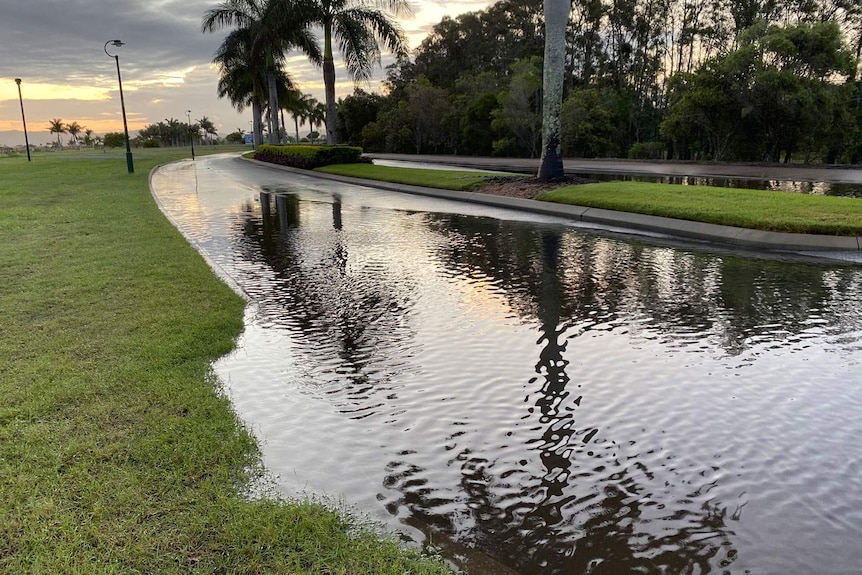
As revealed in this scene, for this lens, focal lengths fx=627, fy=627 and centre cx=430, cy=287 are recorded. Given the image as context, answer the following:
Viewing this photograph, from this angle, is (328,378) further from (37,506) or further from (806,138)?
(806,138)

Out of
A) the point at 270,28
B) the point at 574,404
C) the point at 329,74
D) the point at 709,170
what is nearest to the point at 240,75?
the point at 270,28

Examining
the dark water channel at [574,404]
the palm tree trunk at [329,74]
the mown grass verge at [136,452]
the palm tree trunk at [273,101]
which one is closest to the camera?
the mown grass verge at [136,452]

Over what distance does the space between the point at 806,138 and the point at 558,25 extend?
17705 mm

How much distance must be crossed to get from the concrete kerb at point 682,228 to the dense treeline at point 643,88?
56.6 ft

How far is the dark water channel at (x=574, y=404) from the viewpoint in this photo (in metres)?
3.06

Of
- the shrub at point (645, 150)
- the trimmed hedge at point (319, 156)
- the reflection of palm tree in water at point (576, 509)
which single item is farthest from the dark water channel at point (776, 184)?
the reflection of palm tree in water at point (576, 509)

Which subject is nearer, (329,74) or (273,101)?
(329,74)

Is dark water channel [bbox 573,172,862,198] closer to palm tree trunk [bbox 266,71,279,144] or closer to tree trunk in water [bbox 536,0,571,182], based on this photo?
tree trunk in water [bbox 536,0,571,182]

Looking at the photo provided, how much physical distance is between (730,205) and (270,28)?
2885cm

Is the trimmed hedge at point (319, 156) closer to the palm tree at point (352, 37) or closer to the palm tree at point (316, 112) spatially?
the palm tree at point (352, 37)

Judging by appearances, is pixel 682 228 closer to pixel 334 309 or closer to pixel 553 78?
pixel 334 309

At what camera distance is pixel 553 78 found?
55.2ft

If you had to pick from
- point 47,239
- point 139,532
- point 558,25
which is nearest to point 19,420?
point 139,532

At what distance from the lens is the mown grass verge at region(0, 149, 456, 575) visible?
2707mm
